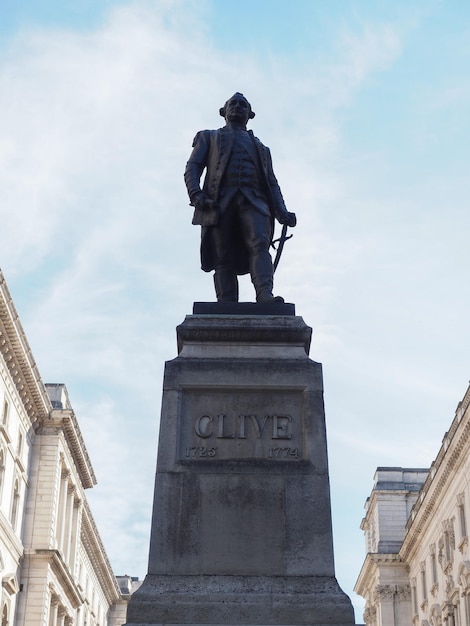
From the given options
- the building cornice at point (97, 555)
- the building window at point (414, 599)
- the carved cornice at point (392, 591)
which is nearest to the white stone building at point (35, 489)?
the building cornice at point (97, 555)

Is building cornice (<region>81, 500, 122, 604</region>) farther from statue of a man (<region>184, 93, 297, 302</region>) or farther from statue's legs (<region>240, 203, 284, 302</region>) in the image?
statue's legs (<region>240, 203, 284, 302</region>)

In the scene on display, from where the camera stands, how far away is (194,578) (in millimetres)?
7719

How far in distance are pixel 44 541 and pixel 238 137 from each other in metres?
37.3

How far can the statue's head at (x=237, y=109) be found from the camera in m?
10.5

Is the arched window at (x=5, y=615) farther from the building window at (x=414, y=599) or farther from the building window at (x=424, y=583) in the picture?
the building window at (x=414, y=599)

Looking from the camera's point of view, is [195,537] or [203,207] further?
[203,207]

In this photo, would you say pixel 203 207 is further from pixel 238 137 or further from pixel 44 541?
pixel 44 541

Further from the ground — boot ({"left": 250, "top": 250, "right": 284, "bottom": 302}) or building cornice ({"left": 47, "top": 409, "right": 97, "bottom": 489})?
building cornice ({"left": 47, "top": 409, "right": 97, "bottom": 489})

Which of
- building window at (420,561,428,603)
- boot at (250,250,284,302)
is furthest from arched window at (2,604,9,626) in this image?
boot at (250,250,284,302)

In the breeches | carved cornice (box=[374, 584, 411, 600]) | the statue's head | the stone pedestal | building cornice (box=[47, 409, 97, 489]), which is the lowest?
the stone pedestal

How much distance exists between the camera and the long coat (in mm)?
10070

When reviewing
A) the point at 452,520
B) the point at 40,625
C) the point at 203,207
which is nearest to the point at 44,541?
the point at 40,625

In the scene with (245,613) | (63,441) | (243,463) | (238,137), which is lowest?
(245,613)

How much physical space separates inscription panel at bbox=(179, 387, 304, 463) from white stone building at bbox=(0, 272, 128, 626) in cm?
2838
